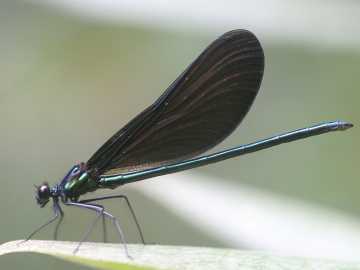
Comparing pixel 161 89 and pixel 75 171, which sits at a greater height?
pixel 161 89

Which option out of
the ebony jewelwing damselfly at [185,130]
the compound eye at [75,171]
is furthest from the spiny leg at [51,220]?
the compound eye at [75,171]

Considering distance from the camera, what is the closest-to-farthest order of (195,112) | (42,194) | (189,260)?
(189,260)
(195,112)
(42,194)

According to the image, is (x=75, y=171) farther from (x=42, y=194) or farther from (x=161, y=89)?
(x=161, y=89)

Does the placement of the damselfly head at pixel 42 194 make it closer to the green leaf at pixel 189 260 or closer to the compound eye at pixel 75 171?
the compound eye at pixel 75 171

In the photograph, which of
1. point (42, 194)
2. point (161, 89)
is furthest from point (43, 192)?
point (161, 89)

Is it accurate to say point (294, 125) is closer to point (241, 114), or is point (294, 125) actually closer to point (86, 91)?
point (241, 114)

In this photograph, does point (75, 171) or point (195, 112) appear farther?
point (75, 171)

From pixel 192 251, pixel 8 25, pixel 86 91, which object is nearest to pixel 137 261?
pixel 192 251
